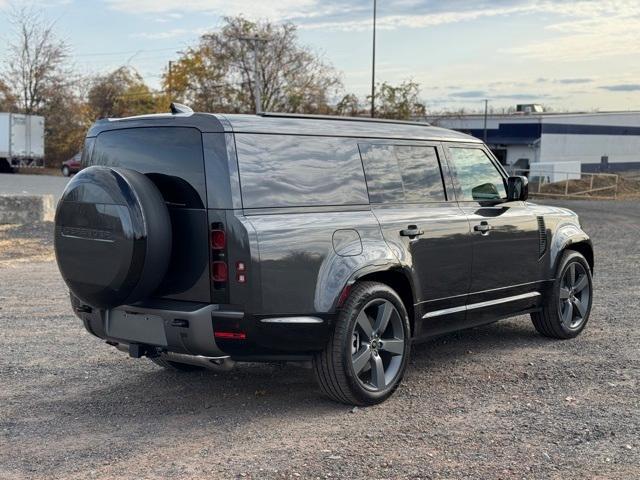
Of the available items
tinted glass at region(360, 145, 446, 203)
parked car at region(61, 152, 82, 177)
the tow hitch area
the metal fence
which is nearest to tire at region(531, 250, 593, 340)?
tinted glass at region(360, 145, 446, 203)

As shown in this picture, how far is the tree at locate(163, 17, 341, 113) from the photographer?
166 feet

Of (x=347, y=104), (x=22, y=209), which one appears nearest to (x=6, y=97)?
(x=347, y=104)

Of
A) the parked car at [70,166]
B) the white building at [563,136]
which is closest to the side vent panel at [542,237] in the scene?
the parked car at [70,166]

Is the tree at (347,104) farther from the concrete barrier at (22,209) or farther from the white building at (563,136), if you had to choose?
the concrete barrier at (22,209)

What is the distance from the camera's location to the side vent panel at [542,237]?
709 cm

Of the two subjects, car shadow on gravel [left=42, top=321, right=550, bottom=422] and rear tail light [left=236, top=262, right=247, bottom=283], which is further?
car shadow on gravel [left=42, top=321, right=550, bottom=422]

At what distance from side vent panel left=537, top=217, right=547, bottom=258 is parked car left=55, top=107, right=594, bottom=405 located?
1.26m

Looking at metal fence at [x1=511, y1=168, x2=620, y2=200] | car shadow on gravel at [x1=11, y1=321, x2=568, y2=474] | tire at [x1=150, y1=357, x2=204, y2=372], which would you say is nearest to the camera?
car shadow on gravel at [x1=11, y1=321, x2=568, y2=474]

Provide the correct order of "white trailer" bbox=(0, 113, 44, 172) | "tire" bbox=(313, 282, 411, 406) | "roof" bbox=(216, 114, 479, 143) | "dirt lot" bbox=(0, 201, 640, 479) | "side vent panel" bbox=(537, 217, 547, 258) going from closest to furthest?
1. "dirt lot" bbox=(0, 201, 640, 479)
2. "roof" bbox=(216, 114, 479, 143)
3. "tire" bbox=(313, 282, 411, 406)
4. "side vent panel" bbox=(537, 217, 547, 258)
5. "white trailer" bbox=(0, 113, 44, 172)

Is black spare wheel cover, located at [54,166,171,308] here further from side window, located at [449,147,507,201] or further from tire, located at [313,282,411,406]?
side window, located at [449,147,507,201]

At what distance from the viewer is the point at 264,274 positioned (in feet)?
15.7

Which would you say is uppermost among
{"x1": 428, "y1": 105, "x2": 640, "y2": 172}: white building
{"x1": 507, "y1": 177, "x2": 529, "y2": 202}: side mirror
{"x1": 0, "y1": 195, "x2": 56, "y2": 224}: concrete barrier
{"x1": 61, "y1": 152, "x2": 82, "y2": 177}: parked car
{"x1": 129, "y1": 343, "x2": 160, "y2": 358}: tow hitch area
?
{"x1": 428, "y1": 105, "x2": 640, "y2": 172}: white building

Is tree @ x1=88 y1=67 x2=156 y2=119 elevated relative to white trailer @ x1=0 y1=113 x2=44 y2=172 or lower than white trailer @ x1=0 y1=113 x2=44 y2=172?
elevated

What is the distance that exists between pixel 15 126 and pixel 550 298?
4310 centimetres
